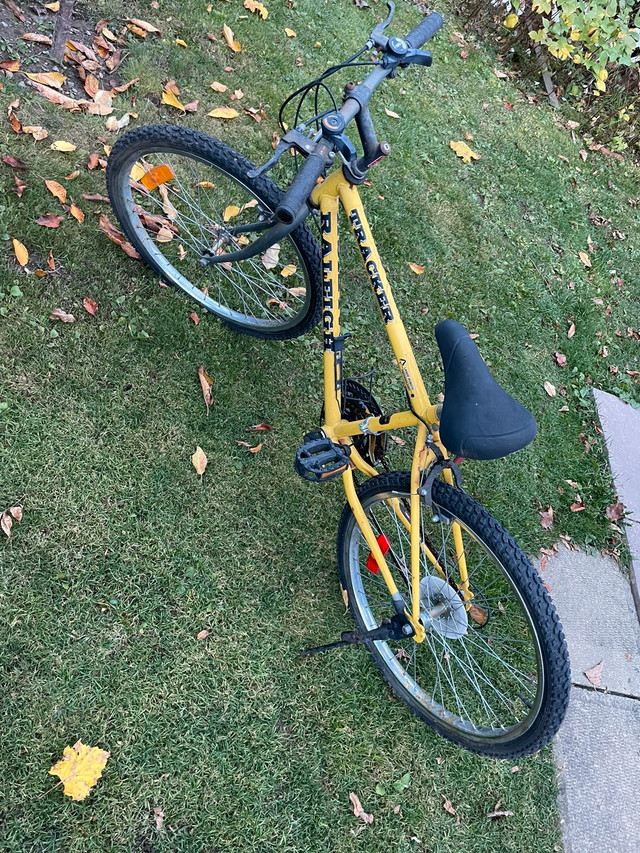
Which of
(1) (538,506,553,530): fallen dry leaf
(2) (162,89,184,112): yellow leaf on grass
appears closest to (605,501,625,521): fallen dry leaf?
(1) (538,506,553,530): fallen dry leaf

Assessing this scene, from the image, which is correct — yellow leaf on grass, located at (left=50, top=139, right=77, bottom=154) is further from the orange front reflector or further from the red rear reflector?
the red rear reflector

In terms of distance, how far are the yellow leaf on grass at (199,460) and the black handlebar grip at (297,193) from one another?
4.42 ft

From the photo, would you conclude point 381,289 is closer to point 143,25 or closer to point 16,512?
point 16,512

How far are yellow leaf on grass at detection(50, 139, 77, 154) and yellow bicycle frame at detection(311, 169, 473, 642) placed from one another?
1.87 metres

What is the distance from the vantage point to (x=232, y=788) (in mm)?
2164

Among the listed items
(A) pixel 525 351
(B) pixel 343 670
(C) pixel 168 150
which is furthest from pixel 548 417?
(C) pixel 168 150

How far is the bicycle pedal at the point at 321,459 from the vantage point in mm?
2246

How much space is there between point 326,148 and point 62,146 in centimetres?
208

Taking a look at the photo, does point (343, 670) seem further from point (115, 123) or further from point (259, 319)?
point (115, 123)

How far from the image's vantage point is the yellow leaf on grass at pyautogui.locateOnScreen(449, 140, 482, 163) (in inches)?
190

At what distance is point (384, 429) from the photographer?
87.7 inches

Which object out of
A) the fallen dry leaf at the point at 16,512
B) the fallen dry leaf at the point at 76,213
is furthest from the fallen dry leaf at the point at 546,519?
the fallen dry leaf at the point at 76,213

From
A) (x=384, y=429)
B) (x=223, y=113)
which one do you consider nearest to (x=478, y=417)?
(x=384, y=429)

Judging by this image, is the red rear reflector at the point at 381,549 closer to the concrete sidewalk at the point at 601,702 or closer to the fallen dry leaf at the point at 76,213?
the concrete sidewalk at the point at 601,702
